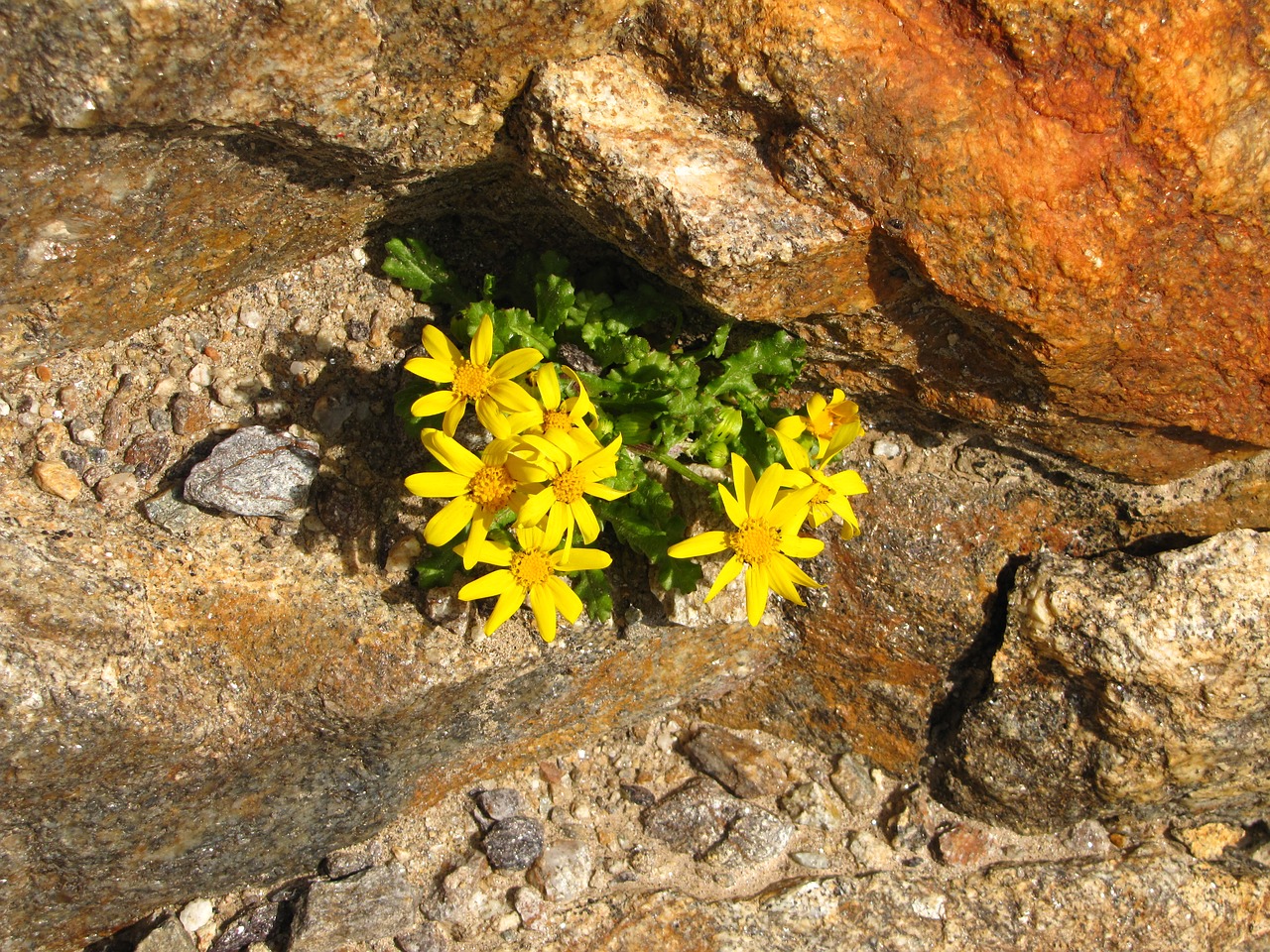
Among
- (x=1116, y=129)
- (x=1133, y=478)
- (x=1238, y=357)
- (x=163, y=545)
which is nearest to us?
(x=1116, y=129)

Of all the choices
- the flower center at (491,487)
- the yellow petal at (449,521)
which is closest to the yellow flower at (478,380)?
the flower center at (491,487)

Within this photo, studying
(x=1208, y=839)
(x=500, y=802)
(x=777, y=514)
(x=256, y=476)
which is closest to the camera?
(x=777, y=514)

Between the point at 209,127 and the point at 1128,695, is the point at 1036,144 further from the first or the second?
the point at 209,127

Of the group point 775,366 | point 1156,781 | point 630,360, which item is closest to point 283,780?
point 630,360

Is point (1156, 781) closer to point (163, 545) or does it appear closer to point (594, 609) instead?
point (594, 609)

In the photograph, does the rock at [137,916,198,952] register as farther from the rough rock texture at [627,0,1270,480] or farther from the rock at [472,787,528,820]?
the rough rock texture at [627,0,1270,480]

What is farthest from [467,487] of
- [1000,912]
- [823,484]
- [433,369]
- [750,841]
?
[1000,912]
